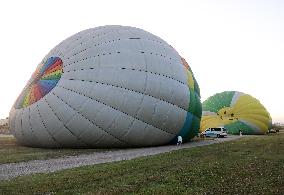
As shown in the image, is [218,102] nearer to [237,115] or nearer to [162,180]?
[237,115]

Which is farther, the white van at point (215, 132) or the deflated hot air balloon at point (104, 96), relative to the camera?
the white van at point (215, 132)

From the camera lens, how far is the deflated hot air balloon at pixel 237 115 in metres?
50.7

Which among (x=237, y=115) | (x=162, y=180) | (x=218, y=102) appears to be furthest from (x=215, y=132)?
(x=162, y=180)

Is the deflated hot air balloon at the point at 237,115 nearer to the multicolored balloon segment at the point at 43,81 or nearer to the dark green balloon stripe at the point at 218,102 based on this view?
the dark green balloon stripe at the point at 218,102

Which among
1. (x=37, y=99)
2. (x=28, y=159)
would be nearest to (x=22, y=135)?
(x=37, y=99)

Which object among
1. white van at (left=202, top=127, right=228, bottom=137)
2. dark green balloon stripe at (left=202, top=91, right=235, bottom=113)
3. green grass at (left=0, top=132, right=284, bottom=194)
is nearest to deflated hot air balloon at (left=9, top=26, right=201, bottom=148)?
green grass at (left=0, top=132, right=284, bottom=194)

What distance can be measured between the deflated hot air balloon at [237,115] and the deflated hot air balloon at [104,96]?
77.8ft

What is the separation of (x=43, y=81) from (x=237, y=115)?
32502mm

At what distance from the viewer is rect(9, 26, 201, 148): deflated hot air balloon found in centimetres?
2433

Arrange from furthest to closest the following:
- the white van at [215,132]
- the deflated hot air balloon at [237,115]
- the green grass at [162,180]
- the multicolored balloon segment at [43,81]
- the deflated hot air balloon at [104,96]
A: the deflated hot air balloon at [237,115] < the white van at [215,132] < the multicolored balloon segment at [43,81] < the deflated hot air balloon at [104,96] < the green grass at [162,180]

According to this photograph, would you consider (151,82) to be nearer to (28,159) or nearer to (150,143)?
(150,143)

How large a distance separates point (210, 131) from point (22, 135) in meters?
25.0

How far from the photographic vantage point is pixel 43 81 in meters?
26.3

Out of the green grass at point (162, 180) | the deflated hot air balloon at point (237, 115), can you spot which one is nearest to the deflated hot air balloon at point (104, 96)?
the green grass at point (162, 180)
